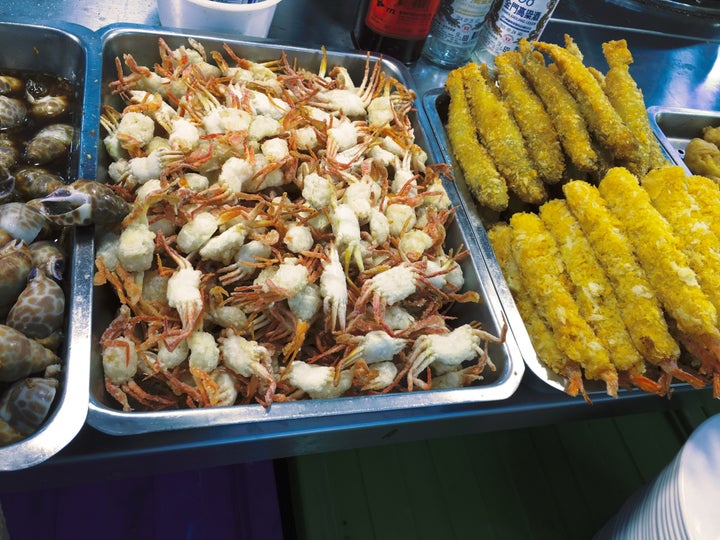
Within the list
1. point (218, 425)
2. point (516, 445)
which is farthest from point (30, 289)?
point (516, 445)

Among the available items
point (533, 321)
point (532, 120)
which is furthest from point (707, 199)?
point (533, 321)

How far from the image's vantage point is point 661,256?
5.19 feet

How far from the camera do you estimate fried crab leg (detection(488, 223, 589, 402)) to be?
152 cm

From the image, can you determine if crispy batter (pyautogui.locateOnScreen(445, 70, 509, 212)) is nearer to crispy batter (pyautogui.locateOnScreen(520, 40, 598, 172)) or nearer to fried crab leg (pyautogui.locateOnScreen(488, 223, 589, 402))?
fried crab leg (pyautogui.locateOnScreen(488, 223, 589, 402))

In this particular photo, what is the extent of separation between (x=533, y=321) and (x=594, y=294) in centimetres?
21

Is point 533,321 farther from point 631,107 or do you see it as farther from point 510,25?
point 510,25

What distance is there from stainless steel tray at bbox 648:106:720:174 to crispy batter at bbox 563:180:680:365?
128 cm

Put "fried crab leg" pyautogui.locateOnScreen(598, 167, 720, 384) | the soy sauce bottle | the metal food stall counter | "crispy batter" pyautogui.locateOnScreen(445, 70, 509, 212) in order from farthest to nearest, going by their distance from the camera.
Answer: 1. the soy sauce bottle
2. "crispy batter" pyautogui.locateOnScreen(445, 70, 509, 212)
3. "fried crab leg" pyautogui.locateOnScreen(598, 167, 720, 384)
4. the metal food stall counter

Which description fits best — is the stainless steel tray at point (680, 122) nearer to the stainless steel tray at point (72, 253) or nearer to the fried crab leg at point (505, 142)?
the fried crab leg at point (505, 142)

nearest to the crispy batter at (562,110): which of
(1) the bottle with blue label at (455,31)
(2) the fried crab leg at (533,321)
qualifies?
(1) the bottle with blue label at (455,31)

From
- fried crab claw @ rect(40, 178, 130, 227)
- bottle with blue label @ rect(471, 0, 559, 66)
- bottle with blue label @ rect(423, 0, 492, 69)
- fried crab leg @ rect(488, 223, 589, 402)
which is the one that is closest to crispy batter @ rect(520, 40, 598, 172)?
bottle with blue label @ rect(471, 0, 559, 66)

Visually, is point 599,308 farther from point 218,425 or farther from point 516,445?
point 218,425

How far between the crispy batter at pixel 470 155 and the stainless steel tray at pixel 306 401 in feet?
0.28

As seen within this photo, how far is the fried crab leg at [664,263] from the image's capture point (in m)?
1.49
